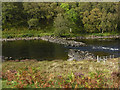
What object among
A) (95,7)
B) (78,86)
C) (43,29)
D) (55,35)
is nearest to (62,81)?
(78,86)

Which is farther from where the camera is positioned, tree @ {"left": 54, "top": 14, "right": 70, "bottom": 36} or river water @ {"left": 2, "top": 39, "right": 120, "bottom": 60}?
tree @ {"left": 54, "top": 14, "right": 70, "bottom": 36}

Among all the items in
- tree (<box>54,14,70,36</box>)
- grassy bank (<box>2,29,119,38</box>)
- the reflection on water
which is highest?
tree (<box>54,14,70,36</box>)

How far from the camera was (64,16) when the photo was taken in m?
100

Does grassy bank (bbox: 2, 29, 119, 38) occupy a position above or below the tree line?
below

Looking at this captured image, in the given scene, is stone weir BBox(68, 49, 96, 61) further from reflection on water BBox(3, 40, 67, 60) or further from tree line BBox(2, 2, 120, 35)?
tree line BBox(2, 2, 120, 35)

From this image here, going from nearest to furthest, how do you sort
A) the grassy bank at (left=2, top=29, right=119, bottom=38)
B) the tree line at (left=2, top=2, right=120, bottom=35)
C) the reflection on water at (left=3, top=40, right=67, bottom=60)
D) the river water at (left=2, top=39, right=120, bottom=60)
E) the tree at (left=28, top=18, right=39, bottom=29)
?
the reflection on water at (left=3, top=40, right=67, bottom=60) → the river water at (left=2, top=39, right=120, bottom=60) → the grassy bank at (left=2, top=29, right=119, bottom=38) → the tree at (left=28, top=18, right=39, bottom=29) → the tree line at (left=2, top=2, right=120, bottom=35)

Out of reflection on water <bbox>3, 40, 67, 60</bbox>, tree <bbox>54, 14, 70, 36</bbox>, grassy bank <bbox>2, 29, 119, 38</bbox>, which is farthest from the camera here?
grassy bank <bbox>2, 29, 119, 38</bbox>

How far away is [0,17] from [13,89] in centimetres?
8508

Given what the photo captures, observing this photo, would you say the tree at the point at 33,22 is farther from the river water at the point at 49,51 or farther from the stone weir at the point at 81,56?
the stone weir at the point at 81,56

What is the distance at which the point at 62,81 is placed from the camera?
19.6 metres

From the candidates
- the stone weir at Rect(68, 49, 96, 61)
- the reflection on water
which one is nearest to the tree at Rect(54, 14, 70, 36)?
the reflection on water

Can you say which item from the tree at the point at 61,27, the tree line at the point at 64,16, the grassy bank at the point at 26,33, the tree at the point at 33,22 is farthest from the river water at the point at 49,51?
the tree at the point at 33,22

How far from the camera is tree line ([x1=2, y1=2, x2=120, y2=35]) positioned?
3767 inches

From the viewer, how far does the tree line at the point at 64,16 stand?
95688 millimetres
